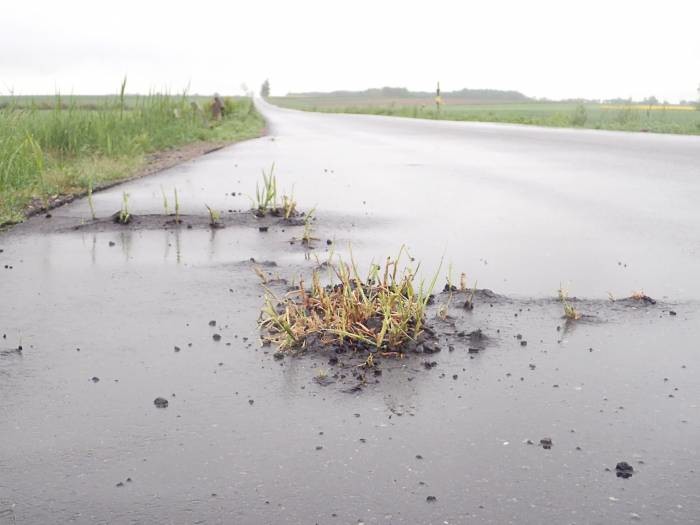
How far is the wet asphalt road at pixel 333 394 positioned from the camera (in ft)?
10.5

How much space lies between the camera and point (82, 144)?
15.7 meters

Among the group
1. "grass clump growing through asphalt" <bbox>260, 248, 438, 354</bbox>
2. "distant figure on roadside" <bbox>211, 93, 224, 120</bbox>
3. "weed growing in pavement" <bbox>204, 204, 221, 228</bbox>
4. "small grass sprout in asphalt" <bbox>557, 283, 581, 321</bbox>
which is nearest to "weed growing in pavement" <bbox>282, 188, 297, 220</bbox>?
"weed growing in pavement" <bbox>204, 204, 221, 228</bbox>

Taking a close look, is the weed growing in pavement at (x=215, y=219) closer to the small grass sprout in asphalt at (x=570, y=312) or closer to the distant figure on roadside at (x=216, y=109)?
the small grass sprout in asphalt at (x=570, y=312)

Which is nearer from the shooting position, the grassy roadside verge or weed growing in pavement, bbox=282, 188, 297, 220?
weed growing in pavement, bbox=282, 188, 297, 220

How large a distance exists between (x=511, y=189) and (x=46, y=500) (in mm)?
10161

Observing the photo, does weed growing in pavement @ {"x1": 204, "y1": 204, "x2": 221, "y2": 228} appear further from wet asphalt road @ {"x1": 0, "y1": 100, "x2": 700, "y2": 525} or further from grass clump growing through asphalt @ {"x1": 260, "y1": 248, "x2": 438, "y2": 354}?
grass clump growing through asphalt @ {"x1": 260, "y1": 248, "x2": 438, "y2": 354}

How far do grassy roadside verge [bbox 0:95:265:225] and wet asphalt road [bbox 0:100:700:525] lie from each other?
199 cm

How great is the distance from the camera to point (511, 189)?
40.8 ft

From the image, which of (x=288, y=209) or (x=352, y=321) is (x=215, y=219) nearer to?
(x=288, y=209)

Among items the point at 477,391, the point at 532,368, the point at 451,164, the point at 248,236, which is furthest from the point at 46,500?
the point at 451,164

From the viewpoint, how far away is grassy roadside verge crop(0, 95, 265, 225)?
35.9ft

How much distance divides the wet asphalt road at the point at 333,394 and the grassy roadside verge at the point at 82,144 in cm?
199

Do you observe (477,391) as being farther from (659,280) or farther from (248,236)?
(248,236)

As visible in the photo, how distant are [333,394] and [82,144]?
12.9m
